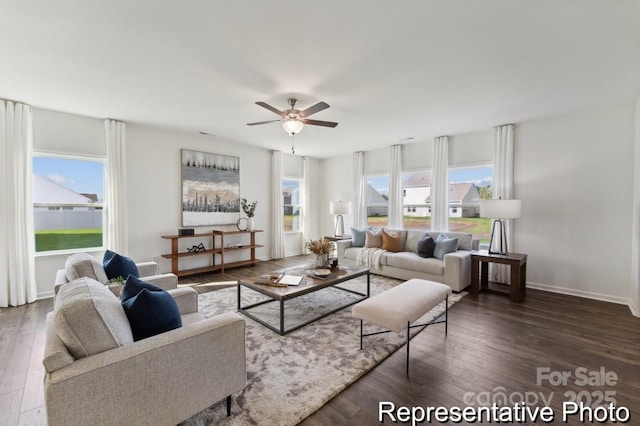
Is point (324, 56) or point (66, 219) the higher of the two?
point (324, 56)

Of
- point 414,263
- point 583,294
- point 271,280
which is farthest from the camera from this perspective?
point 414,263

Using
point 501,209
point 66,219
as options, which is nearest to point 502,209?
point 501,209

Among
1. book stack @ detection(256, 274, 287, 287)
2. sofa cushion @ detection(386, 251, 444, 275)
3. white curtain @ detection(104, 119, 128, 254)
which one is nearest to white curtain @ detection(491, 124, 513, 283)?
sofa cushion @ detection(386, 251, 444, 275)

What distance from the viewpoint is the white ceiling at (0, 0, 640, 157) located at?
73.9 inches

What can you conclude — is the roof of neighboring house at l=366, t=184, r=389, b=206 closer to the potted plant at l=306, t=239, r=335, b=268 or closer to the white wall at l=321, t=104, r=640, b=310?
the white wall at l=321, t=104, r=640, b=310

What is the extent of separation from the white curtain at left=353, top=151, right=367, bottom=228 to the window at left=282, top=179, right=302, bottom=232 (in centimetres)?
158

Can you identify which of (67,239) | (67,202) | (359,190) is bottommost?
(67,239)

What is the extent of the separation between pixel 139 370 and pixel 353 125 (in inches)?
164

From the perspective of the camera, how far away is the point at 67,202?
4.12m

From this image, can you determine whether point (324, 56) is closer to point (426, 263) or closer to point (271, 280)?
point (271, 280)

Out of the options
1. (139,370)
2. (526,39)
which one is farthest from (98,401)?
(526,39)

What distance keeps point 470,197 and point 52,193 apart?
7.02m

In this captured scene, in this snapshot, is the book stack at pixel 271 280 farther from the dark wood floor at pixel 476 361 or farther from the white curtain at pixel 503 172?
the white curtain at pixel 503 172

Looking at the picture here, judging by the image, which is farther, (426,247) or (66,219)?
(426,247)
